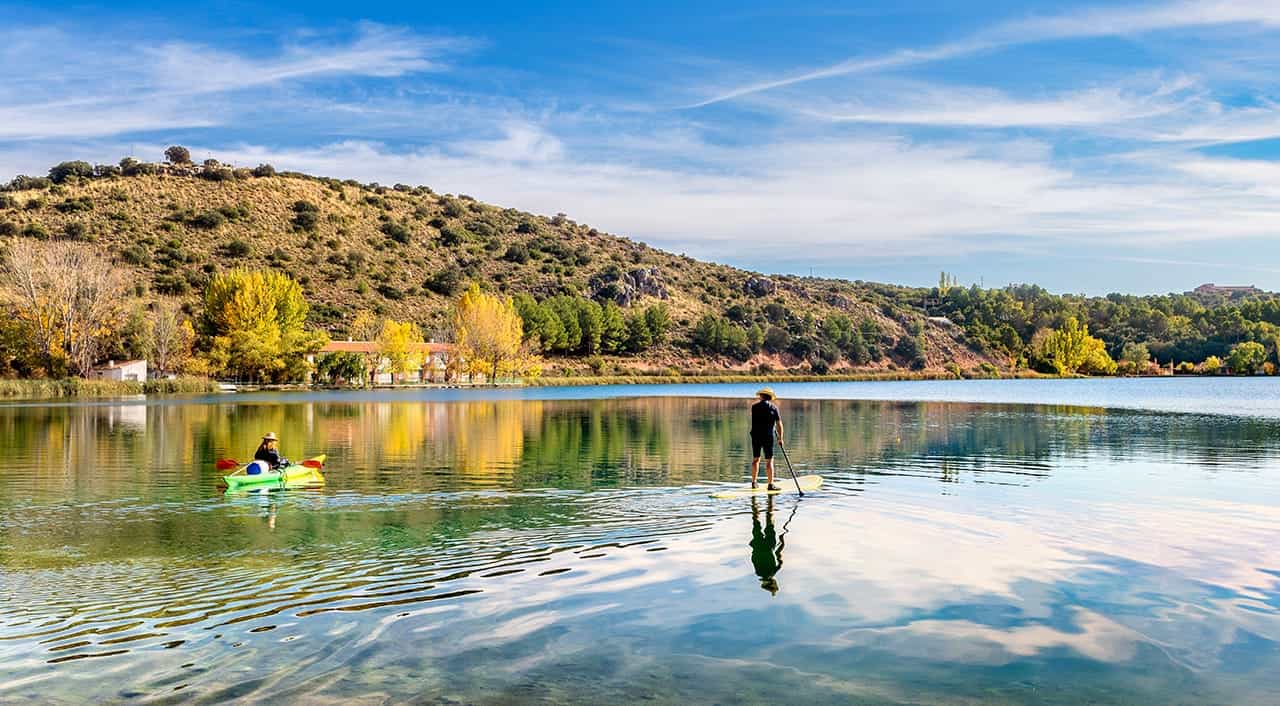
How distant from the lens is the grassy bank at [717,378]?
11506 cm

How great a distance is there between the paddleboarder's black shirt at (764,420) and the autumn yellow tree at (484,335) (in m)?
85.6

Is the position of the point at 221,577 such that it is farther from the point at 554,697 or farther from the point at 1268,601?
the point at 1268,601

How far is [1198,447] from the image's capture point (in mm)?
32688

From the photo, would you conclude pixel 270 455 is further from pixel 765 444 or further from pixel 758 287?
pixel 758 287

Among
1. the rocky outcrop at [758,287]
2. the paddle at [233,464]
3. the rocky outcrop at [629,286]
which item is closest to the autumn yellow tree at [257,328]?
the rocky outcrop at [629,286]

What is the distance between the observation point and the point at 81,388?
233 ft

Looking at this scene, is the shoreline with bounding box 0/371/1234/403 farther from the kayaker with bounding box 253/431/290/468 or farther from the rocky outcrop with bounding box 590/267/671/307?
the kayaker with bounding box 253/431/290/468

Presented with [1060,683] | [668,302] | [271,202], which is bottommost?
[1060,683]

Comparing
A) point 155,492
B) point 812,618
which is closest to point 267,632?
point 812,618

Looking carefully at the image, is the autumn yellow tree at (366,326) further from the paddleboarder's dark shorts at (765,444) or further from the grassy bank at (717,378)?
the paddleboarder's dark shorts at (765,444)

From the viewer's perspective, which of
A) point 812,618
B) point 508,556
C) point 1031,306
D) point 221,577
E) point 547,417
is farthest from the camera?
point 1031,306

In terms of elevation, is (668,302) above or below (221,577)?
above

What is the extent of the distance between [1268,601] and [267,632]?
11076mm

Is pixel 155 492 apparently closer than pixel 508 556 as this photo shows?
No
